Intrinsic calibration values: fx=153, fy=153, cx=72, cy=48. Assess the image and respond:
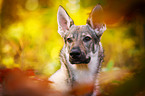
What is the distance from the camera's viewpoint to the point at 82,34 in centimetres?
125

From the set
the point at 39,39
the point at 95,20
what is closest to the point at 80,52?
the point at 95,20

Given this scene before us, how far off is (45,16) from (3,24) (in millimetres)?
715

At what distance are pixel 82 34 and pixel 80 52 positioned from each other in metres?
0.19

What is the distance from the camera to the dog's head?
1.14 metres

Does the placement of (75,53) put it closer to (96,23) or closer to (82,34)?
(82,34)

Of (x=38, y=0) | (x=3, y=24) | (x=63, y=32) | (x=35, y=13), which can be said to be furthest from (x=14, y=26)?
(x=63, y=32)

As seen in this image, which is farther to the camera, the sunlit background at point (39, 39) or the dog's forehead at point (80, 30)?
the sunlit background at point (39, 39)

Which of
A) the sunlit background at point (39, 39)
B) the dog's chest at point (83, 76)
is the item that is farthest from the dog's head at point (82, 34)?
the sunlit background at point (39, 39)

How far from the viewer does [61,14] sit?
49.0 inches

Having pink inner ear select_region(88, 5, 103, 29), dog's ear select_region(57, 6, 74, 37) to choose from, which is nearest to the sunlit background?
dog's ear select_region(57, 6, 74, 37)

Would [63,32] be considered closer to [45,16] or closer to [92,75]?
[92,75]

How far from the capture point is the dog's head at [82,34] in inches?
44.8

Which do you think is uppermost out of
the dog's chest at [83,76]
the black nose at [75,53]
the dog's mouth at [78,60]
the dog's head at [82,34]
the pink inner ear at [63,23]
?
the pink inner ear at [63,23]

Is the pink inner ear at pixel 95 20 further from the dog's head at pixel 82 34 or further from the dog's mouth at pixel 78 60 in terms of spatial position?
the dog's mouth at pixel 78 60
